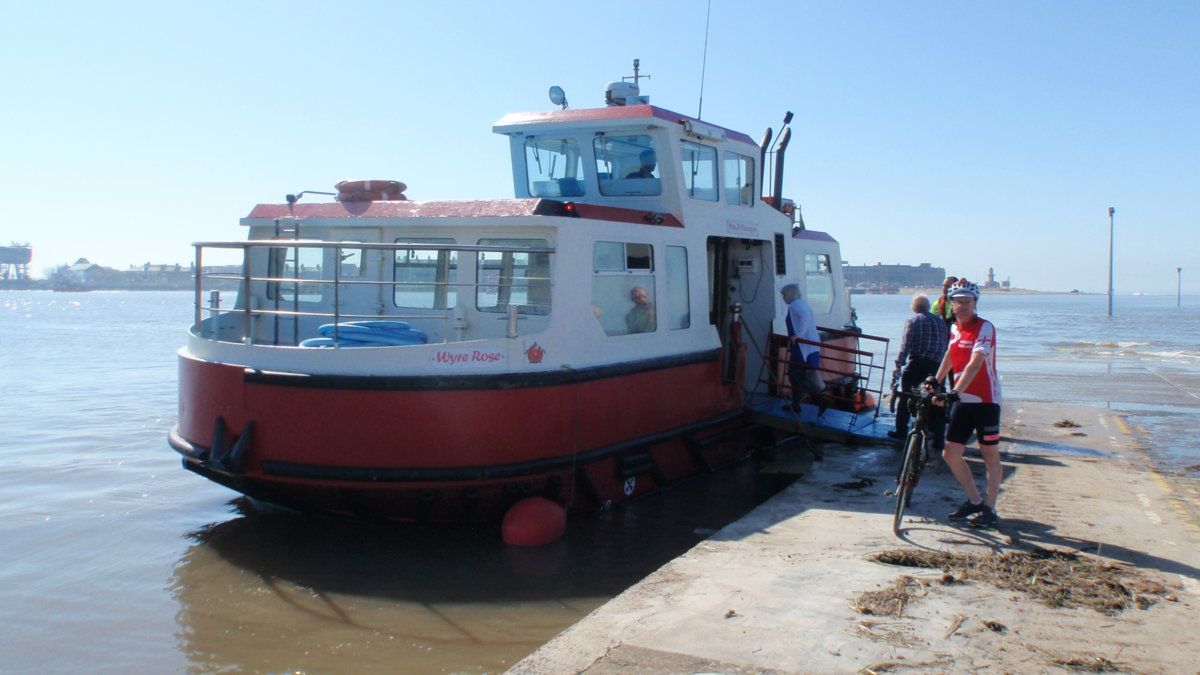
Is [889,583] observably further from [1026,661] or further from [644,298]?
[644,298]

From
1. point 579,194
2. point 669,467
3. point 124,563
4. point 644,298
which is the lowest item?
point 124,563

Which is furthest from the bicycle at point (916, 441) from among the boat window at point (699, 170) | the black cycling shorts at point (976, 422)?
the boat window at point (699, 170)

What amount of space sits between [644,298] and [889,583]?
13.2ft

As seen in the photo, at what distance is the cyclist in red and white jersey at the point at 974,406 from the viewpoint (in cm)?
659

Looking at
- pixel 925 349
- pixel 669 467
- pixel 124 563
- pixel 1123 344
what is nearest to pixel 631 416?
pixel 669 467

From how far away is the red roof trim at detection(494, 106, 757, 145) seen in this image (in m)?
9.48

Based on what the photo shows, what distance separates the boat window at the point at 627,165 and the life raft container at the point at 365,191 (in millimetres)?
2140

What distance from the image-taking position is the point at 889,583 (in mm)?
5297

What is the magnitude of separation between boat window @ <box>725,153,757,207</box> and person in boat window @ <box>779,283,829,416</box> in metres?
1.12

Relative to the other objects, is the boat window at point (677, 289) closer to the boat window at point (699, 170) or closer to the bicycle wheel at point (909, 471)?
the boat window at point (699, 170)

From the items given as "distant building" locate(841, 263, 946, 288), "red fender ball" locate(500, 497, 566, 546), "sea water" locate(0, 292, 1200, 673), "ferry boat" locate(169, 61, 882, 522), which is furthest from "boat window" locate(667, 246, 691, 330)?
"distant building" locate(841, 263, 946, 288)

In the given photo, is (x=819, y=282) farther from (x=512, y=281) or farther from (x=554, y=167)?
(x=512, y=281)

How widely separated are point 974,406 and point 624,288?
123 inches

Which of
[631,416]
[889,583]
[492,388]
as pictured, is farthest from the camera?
[631,416]
